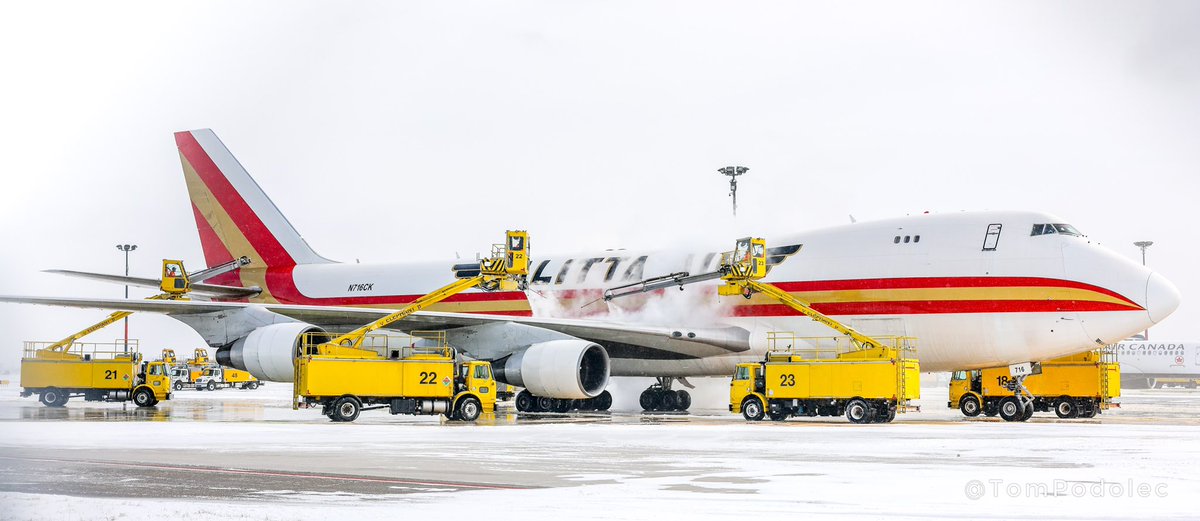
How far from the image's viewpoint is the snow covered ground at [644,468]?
7965 mm

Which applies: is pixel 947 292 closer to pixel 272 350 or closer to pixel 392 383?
pixel 392 383

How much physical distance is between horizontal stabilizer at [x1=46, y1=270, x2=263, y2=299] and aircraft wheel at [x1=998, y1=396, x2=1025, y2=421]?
69.7ft

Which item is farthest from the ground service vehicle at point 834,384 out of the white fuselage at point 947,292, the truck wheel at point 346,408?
the truck wheel at point 346,408

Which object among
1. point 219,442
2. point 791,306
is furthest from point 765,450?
point 791,306

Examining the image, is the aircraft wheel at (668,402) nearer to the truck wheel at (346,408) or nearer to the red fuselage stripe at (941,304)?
the red fuselage stripe at (941,304)

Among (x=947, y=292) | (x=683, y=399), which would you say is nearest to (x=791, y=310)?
(x=947, y=292)

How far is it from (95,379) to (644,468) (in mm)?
23501

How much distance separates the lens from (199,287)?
3203 cm

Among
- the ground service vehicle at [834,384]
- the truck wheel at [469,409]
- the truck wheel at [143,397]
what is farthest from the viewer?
the truck wheel at [143,397]

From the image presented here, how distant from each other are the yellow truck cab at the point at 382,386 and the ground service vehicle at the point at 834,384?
5.52 m

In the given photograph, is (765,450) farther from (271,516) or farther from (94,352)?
(94,352)

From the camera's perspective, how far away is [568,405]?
2656 cm

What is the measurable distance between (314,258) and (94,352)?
21.8 feet

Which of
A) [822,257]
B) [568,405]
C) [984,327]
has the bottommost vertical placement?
[568,405]
